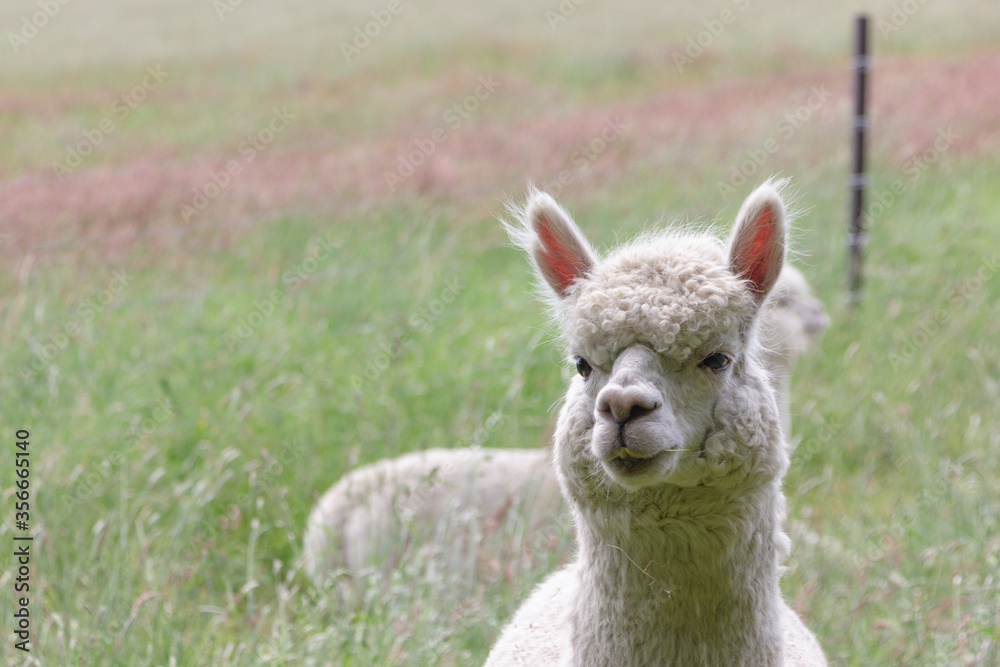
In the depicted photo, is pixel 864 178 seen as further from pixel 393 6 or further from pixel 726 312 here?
pixel 726 312

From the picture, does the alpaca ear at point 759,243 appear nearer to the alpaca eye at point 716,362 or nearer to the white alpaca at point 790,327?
the alpaca eye at point 716,362

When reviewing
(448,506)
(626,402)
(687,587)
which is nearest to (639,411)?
(626,402)

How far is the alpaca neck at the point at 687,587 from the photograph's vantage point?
7.43 ft

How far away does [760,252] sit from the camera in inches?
92.1

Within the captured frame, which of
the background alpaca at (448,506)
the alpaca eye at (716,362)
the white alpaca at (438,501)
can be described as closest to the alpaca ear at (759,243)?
the alpaca eye at (716,362)

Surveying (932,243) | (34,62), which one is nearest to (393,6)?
(932,243)

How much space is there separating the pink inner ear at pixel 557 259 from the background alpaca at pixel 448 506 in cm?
140

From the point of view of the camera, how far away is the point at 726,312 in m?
2.23

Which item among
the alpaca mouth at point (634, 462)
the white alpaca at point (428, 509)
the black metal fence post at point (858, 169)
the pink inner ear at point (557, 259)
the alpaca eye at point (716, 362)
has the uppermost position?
the black metal fence post at point (858, 169)

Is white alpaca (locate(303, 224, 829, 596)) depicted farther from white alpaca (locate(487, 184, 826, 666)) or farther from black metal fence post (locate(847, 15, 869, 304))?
black metal fence post (locate(847, 15, 869, 304))

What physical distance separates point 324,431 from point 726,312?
3.18m

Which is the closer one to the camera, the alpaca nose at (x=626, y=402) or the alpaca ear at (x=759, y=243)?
the alpaca nose at (x=626, y=402)

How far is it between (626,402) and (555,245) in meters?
0.56

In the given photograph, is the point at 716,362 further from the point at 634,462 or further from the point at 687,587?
the point at 687,587
